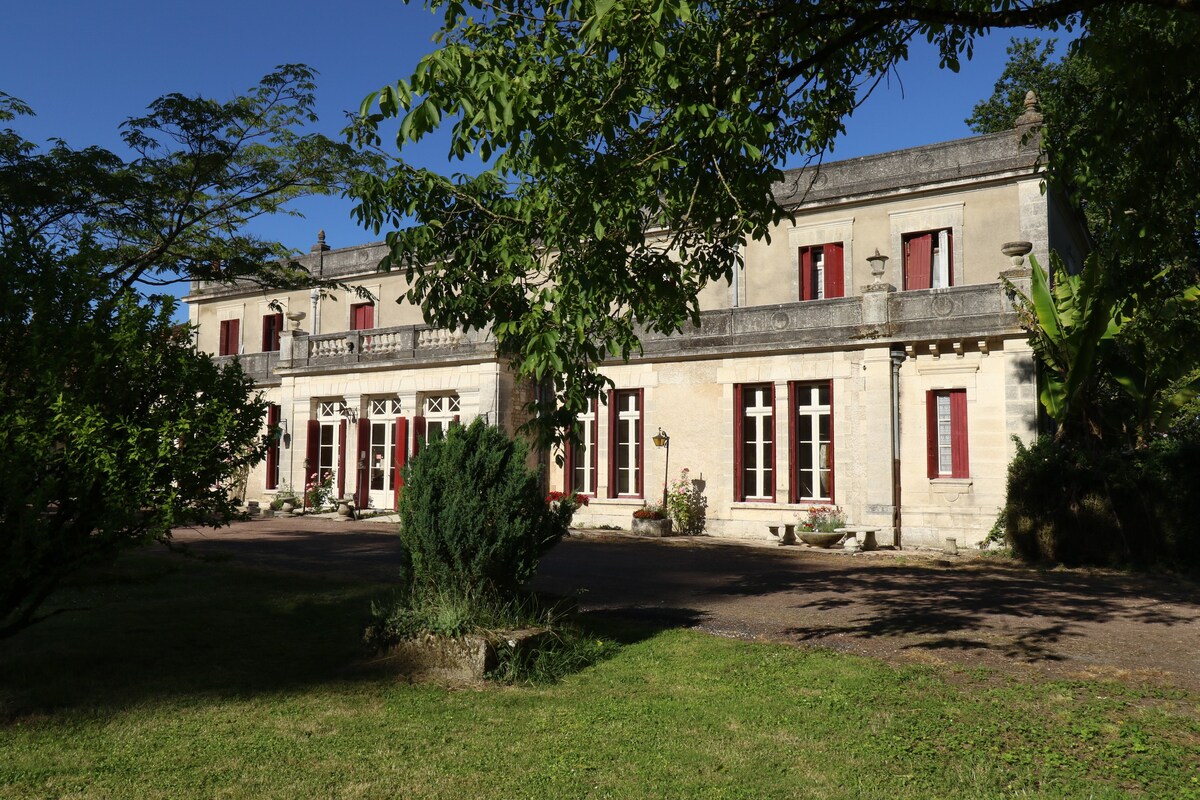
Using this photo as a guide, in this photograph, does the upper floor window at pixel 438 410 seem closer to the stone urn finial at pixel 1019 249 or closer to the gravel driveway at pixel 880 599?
the gravel driveway at pixel 880 599

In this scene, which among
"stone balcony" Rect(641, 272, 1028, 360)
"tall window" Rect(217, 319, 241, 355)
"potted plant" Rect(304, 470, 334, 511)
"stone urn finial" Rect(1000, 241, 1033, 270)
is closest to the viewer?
"stone urn finial" Rect(1000, 241, 1033, 270)

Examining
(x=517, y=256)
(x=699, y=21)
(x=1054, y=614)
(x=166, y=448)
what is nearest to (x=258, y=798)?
(x=166, y=448)

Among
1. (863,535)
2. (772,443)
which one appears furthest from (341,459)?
(863,535)

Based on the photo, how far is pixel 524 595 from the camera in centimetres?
749

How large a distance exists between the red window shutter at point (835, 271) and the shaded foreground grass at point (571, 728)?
12.4 m

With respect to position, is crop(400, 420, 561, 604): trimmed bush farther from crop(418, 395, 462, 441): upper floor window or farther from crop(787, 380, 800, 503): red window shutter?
crop(418, 395, 462, 441): upper floor window

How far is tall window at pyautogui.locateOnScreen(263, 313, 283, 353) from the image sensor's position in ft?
89.5

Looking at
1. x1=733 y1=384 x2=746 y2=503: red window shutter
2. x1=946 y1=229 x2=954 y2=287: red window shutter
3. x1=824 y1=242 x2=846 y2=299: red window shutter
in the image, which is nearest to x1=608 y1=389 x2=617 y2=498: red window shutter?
x1=733 y1=384 x2=746 y2=503: red window shutter

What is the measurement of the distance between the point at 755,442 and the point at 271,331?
16.9m

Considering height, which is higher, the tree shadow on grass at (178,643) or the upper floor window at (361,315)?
the upper floor window at (361,315)

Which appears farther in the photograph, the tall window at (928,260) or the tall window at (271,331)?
the tall window at (271,331)

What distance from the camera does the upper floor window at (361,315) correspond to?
25656 millimetres

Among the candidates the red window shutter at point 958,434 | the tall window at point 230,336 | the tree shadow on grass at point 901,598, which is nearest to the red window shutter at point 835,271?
the red window shutter at point 958,434

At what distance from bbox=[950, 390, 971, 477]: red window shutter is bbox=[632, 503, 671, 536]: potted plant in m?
5.35
